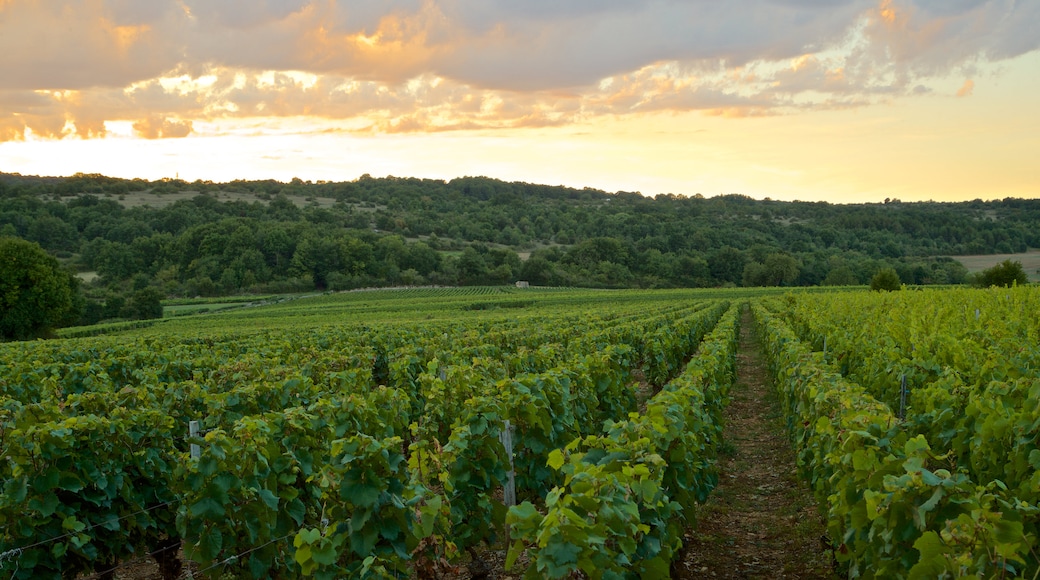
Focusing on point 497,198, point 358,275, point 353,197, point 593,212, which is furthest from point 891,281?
point 353,197

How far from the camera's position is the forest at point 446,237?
98.9m

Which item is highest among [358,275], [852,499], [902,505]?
[902,505]

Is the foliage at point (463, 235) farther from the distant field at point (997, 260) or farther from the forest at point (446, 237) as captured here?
the distant field at point (997, 260)

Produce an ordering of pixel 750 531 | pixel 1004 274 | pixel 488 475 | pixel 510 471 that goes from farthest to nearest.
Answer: pixel 1004 274, pixel 750 531, pixel 510 471, pixel 488 475

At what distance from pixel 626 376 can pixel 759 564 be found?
17.5 ft

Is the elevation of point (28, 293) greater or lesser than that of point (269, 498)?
lesser

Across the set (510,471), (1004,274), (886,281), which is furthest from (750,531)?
(886,281)

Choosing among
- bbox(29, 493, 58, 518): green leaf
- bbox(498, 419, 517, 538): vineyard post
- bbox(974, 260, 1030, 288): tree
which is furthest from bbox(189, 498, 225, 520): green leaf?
bbox(974, 260, 1030, 288): tree

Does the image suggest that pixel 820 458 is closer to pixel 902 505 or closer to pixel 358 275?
pixel 902 505

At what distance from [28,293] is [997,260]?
4568 inches

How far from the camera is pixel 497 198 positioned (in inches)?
6521

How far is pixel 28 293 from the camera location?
51.2 meters

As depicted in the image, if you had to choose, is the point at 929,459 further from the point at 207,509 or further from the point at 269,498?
the point at 207,509

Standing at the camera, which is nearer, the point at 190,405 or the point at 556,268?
the point at 190,405
